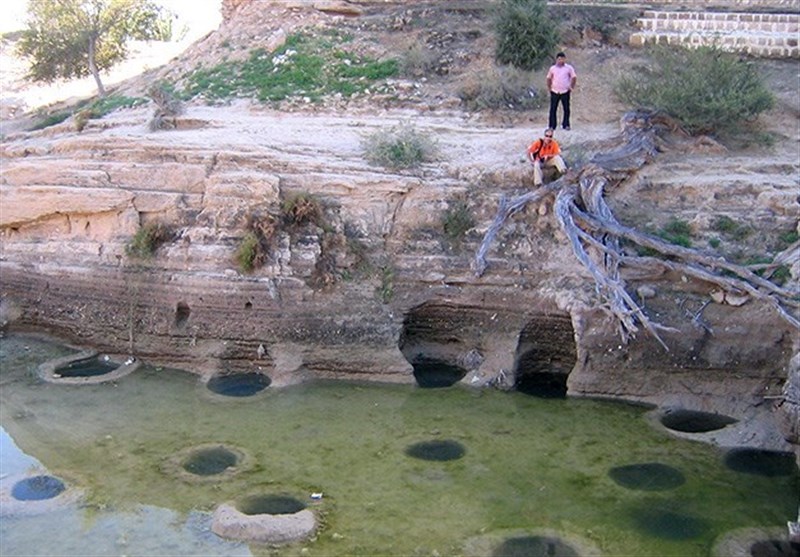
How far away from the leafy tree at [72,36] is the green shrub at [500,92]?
345 inches

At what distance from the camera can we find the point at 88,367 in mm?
14148

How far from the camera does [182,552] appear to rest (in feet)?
32.3

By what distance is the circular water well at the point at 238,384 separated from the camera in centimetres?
1328

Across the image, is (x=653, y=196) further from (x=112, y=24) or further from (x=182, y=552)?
(x=112, y=24)

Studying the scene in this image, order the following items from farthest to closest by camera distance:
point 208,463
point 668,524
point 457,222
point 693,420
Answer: point 457,222
point 693,420
point 208,463
point 668,524

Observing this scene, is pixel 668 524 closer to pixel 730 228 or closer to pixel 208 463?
pixel 730 228

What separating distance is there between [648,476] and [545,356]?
9.63 feet

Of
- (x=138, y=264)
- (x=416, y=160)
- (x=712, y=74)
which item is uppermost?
(x=712, y=74)

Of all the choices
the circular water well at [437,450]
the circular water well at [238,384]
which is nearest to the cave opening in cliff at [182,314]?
the circular water well at [238,384]

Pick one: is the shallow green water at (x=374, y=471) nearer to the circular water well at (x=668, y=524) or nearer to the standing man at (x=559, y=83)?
the circular water well at (x=668, y=524)

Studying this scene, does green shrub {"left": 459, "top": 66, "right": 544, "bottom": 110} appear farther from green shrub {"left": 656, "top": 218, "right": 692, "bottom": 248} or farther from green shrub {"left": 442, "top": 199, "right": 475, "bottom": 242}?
green shrub {"left": 656, "top": 218, "right": 692, "bottom": 248}

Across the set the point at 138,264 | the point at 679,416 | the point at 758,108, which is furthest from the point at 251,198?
the point at 758,108

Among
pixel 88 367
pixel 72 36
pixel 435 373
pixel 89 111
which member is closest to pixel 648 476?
pixel 435 373

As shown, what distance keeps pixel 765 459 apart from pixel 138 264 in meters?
8.22
